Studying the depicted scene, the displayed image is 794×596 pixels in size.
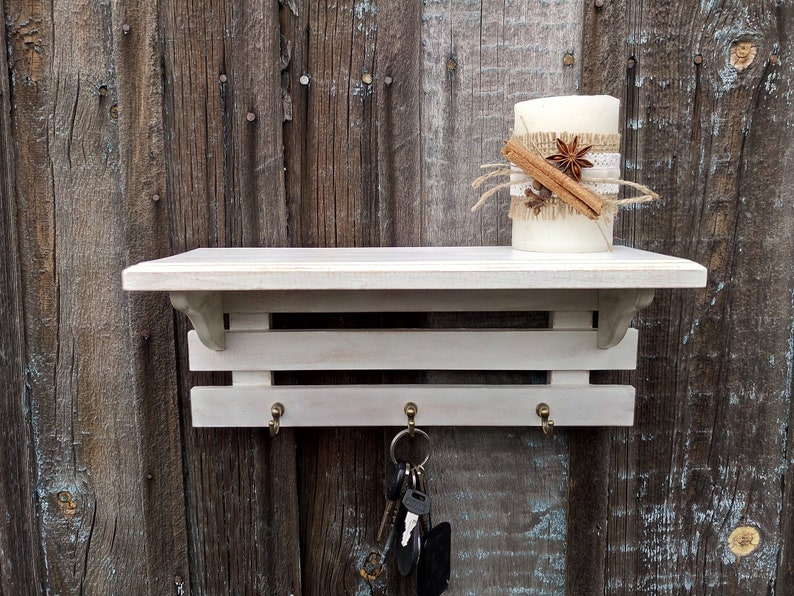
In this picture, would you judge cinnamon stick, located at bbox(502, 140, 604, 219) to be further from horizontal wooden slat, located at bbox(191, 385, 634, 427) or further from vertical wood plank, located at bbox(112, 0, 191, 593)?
vertical wood plank, located at bbox(112, 0, 191, 593)

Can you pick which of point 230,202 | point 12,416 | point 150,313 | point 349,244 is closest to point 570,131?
point 349,244

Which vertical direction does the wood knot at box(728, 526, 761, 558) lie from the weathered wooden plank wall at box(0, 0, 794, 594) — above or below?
below

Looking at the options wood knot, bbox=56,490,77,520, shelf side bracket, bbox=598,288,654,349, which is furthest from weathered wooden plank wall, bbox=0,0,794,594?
shelf side bracket, bbox=598,288,654,349

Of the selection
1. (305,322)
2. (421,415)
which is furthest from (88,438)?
(421,415)

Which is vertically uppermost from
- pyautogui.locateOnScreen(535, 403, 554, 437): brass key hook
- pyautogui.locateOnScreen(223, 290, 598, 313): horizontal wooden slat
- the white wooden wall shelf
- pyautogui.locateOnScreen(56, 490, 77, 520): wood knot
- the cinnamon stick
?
the cinnamon stick

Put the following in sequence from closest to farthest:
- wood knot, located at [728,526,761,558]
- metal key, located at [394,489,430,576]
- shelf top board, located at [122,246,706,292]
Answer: shelf top board, located at [122,246,706,292], metal key, located at [394,489,430,576], wood knot, located at [728,526,761,558]

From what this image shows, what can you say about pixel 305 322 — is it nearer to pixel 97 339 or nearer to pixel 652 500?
pixel 97 339

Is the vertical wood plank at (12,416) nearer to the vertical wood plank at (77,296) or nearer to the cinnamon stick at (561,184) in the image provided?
the vertical wood plank at (77,296)

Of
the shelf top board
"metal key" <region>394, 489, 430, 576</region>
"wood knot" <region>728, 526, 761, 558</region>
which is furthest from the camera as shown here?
"wood knot" <region>728, 526, 761, 558</region>
